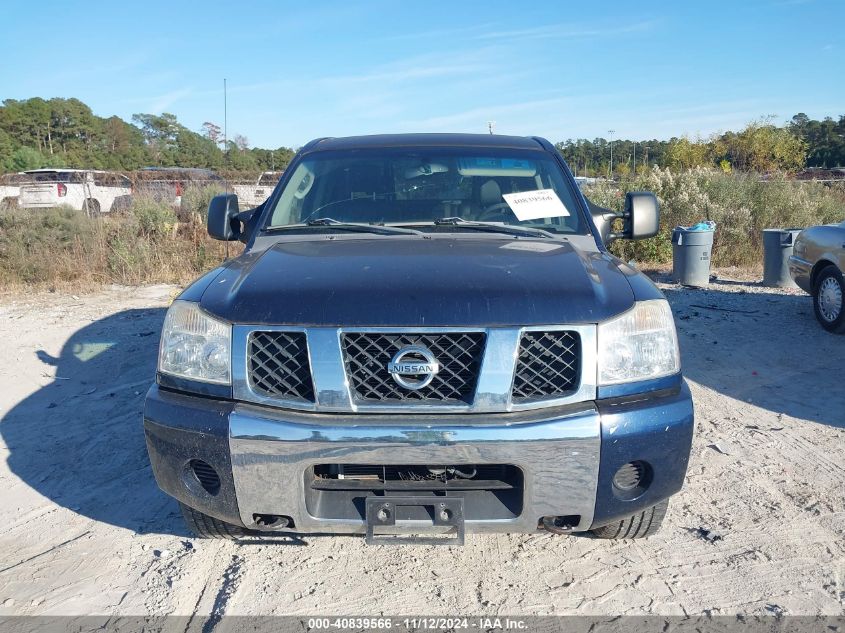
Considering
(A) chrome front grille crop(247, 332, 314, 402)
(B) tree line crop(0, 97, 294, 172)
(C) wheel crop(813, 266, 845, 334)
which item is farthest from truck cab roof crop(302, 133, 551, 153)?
(B) tree line crop(0, 97, 294, 172)

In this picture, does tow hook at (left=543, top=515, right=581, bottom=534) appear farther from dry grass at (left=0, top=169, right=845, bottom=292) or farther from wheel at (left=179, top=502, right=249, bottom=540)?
dry grass at (left=0, top=169, right=845, bottom=292)

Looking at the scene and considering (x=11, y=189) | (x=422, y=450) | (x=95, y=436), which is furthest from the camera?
(x=11, y=189)

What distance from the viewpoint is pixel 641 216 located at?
13.2 feet

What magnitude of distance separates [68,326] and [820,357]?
24.7ft

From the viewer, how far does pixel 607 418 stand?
2.46m

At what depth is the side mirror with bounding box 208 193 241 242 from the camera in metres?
4.10

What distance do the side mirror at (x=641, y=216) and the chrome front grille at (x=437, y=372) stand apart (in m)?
1.70

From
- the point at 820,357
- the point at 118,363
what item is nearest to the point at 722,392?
the point at 820,357

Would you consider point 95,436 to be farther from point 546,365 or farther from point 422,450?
point 546,365

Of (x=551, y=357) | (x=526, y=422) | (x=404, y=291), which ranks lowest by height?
(x=526, y=422)

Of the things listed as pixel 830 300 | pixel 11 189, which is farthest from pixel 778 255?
pixel 11 189

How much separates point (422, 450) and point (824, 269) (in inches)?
266

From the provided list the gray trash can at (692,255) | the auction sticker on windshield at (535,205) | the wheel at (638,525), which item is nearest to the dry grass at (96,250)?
the gray trash can at (692,255)

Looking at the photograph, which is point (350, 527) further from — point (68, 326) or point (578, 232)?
point (68, 326)
